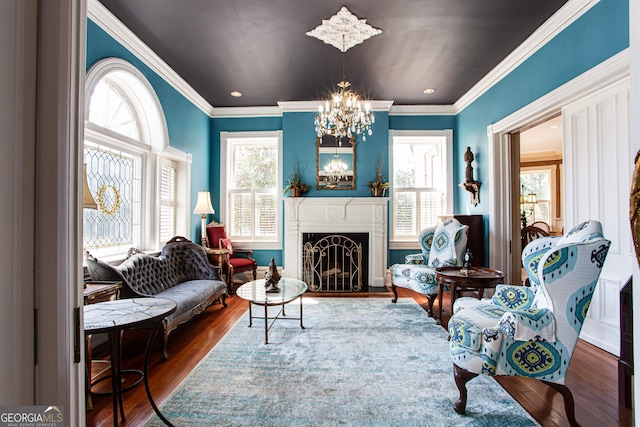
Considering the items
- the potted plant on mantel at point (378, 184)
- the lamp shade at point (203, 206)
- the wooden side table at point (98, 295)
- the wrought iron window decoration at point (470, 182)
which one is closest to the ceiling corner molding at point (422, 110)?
the potted plant on mantel at point (378, 184)

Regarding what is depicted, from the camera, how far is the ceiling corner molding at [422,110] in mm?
5359

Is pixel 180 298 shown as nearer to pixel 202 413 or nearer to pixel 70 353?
pixel 202 413

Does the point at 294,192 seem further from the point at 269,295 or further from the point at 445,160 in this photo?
the point at 445,160

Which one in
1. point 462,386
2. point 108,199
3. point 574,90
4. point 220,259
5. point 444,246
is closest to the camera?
point 462,386

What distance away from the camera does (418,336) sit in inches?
118

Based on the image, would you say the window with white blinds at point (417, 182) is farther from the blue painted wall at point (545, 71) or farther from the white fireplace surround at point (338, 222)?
the white fireplace surround at point (338, 222)

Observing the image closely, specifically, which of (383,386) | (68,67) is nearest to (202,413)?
(383,386)

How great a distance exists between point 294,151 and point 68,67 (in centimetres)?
468

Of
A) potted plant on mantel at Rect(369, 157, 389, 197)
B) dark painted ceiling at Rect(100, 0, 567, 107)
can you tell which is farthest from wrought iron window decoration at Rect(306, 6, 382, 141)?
potted plant on mantel at Rect(369, 157, 389, 197)

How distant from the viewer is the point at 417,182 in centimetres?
557

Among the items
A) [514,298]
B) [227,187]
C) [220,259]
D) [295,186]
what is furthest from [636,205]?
[227,187]

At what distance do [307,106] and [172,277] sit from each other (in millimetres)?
3329

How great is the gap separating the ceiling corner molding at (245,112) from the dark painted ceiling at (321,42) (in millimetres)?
619

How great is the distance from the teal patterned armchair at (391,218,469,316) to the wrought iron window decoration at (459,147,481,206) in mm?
905
